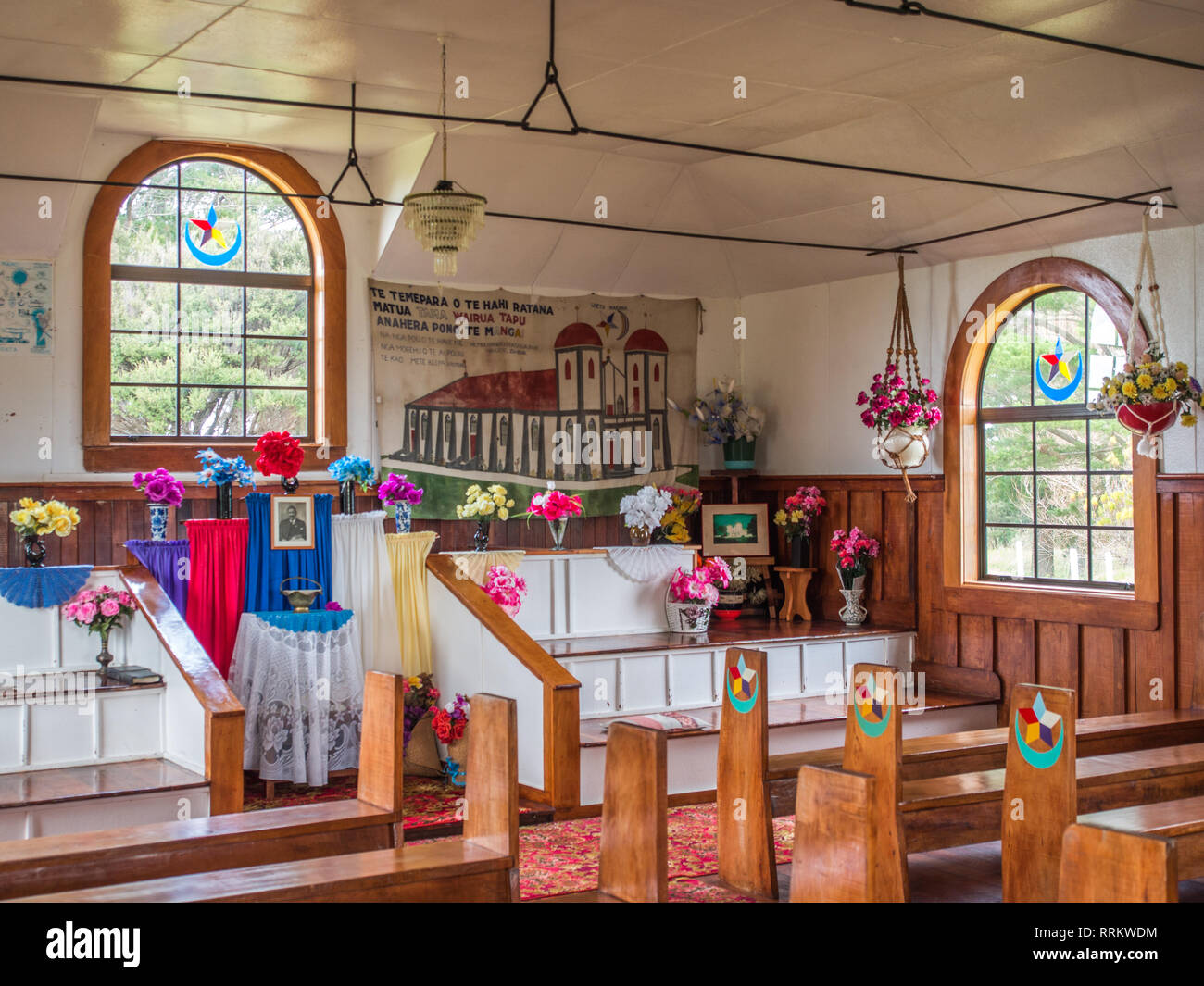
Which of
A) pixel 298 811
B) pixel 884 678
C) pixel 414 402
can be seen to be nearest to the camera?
pixel 298 811

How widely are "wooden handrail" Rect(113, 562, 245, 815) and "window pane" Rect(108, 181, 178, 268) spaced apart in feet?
9.46

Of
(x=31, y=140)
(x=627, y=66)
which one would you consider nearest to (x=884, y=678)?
(x=627, y=66)

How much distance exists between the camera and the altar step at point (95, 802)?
6.07 metres

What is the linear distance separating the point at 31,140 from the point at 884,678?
20.8 feet

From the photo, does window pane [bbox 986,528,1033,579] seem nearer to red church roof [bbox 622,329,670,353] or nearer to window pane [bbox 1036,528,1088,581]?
window pane [bbox 1036,528,1088,581]

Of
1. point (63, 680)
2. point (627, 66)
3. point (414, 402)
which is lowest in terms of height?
point (63, 680)

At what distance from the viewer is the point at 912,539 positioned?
9547 mm

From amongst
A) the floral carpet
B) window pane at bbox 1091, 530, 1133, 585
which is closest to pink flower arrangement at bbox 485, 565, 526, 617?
the floral carpet

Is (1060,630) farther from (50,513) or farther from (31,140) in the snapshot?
(31,140)

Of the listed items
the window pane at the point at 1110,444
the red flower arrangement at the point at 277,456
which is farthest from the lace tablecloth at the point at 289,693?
the window pane at the point at 1110,444

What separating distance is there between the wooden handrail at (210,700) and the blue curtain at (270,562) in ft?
1.97

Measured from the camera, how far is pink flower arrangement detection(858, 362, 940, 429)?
9109 mm

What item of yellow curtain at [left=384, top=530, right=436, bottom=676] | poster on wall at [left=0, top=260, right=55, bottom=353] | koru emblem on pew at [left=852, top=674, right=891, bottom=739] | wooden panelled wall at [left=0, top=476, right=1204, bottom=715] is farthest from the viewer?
poster on wall at [left=0, top=260, right=55, bottom=353]

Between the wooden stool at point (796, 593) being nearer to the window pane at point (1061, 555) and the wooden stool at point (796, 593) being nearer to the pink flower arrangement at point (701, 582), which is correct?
the pink flower arrangement at point (701, 582)
